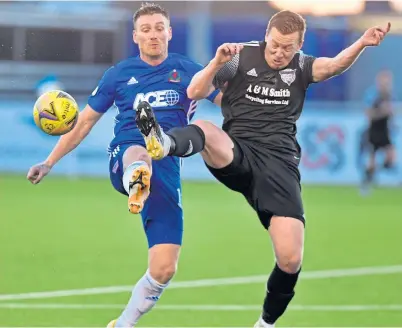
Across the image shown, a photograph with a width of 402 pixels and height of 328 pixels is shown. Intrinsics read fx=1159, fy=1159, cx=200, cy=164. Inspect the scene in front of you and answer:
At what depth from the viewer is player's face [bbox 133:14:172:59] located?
765cm

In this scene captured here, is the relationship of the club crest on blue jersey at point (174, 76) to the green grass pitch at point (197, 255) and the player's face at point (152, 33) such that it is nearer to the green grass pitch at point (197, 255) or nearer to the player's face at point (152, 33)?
the player's face at point (152, 33)

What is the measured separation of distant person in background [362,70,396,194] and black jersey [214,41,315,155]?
45.6 feet

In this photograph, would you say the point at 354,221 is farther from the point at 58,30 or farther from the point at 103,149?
the point at 58,30

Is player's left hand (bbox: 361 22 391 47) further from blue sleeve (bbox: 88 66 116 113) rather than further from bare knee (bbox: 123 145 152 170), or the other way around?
blue sleeve (bbox: 88 66 116 113)

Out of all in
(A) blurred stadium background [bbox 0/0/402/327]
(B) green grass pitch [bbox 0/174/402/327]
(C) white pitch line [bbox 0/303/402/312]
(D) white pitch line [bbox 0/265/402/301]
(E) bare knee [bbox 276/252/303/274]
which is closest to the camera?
(E) bare knee [bbox 276/252/303/274]

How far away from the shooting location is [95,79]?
85.4 ft

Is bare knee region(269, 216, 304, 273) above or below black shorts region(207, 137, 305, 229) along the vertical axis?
below

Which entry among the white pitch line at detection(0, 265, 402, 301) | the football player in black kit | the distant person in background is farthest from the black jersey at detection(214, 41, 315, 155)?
the distant person in background

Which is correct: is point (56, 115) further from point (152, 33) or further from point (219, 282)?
point (219, 282)

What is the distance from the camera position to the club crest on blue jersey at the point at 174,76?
7789 millimetres

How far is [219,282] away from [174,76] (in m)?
3.70

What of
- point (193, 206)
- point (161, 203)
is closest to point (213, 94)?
point (161, 203)

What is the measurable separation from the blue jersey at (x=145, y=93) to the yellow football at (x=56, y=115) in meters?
0.28

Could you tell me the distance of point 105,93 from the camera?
309 inches
